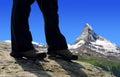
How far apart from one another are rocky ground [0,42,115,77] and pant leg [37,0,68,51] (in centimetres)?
61

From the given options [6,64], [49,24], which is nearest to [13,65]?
[6,64]

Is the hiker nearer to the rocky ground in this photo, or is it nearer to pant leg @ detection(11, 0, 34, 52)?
pant leg @ detection(11, 0, 34, 52)

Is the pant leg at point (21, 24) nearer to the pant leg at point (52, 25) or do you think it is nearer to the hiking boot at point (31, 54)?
the hiking boot at point (31, 54)

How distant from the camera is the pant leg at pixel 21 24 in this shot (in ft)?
37.6

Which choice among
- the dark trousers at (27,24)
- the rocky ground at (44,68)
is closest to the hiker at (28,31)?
the dark trousers at (27,24)

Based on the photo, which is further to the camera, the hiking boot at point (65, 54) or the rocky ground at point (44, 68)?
the hiking boot at point (65, 54)

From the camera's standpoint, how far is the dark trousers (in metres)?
11.5

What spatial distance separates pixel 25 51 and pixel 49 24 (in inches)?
52.9

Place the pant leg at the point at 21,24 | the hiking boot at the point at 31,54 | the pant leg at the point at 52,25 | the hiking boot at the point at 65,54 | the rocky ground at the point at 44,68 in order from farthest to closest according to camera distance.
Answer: the hiking boot at the point at 65,54 → the pant leg at the point at 52,25 → the hiking boot at the point at 31,54 → the pant leg at the point at 21,24 → the rocky ground at the point at 44,68

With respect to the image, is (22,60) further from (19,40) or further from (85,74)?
(85,74)

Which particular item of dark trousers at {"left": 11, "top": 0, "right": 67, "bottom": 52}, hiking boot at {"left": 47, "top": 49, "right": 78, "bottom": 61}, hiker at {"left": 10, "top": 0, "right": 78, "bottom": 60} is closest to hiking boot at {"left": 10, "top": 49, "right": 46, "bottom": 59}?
hiker at {"left": 10, "top": 0, "right": 78, "bottom": 60}

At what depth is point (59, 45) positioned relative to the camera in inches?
512

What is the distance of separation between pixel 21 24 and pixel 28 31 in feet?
1.20

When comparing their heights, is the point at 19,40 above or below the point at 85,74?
above
